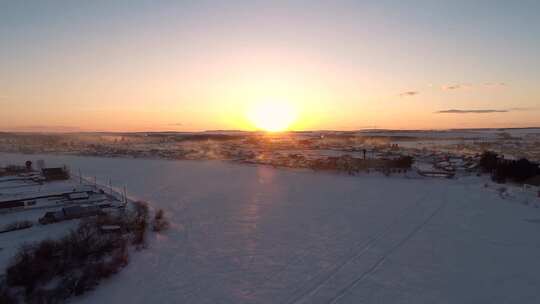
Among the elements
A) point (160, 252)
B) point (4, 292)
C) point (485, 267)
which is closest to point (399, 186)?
point (485, 267)

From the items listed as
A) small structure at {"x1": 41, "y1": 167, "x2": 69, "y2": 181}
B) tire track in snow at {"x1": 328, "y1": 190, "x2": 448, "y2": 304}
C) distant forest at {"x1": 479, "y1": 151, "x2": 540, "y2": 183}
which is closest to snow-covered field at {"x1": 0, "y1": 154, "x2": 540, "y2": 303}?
tire track in snow at {"x1": 328, "y1": 190, "x2": 448, "y2": 304}

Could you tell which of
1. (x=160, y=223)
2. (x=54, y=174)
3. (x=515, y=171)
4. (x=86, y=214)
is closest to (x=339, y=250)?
(x=160, y=223)

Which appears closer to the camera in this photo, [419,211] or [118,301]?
[118,301]

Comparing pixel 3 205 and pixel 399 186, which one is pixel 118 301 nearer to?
pixel 3 205

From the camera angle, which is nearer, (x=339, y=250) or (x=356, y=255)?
(x=356, y=255)

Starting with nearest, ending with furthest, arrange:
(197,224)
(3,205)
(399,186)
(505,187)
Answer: (197,224) < (3,205) < (505,187) < (399,186)

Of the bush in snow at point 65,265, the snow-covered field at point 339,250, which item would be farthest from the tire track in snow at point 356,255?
the bush in snow at point 65,265

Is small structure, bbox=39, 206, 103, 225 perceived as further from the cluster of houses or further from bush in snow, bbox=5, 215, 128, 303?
bush in snow, bbox=5, 215, 128, 303

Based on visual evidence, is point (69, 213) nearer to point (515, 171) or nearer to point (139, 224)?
point (139, 224)

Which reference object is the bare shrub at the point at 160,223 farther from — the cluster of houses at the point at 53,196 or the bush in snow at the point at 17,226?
the bush in snow at the point at 17,226
